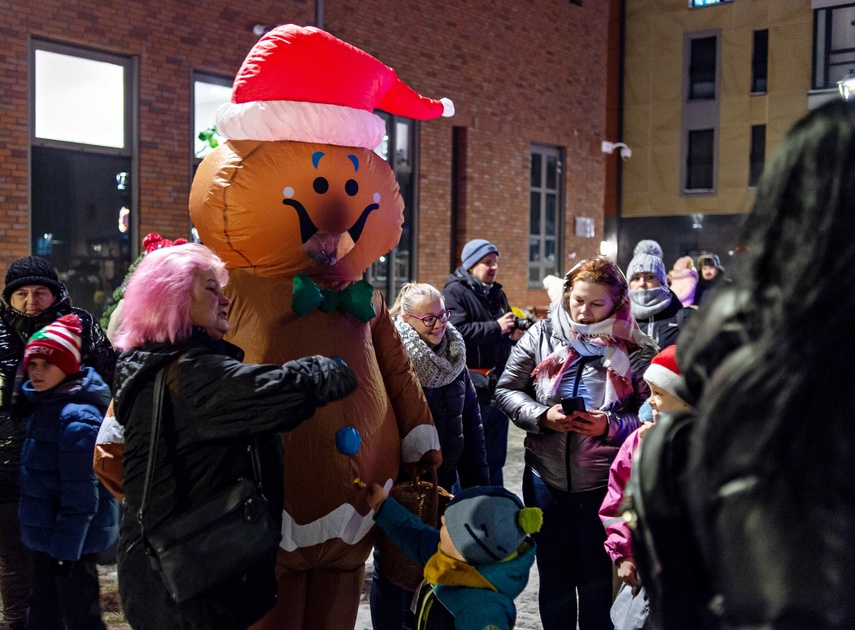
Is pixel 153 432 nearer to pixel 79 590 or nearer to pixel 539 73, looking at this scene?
pixel 79 590

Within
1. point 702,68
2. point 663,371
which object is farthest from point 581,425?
point 702,68

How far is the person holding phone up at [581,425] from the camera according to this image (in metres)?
3.34

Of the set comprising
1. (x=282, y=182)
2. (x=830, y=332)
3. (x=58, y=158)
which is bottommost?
(x=830, y=332)

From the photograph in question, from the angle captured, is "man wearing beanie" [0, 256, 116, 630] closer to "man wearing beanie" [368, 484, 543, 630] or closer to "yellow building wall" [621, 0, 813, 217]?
"man wearing beanie" [368, 484, 543, 630]

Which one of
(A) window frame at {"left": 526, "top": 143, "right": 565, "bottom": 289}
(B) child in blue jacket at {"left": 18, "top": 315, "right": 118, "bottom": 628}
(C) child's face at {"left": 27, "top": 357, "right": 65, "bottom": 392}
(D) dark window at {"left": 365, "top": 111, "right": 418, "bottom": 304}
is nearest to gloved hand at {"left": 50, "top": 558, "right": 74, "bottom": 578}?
(B) child in blue jacket at {"left": 18, "top": 315, "right": 118, "bottom": 628}

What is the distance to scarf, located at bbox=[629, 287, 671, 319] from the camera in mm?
5254

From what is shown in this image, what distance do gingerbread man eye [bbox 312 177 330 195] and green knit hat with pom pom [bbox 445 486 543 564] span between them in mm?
1203

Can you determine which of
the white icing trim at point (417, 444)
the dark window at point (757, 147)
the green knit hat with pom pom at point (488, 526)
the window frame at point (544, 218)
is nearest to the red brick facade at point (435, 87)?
the window frame at point (544, 218)

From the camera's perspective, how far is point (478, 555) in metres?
2.32

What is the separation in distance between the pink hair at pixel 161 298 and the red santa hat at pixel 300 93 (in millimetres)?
726

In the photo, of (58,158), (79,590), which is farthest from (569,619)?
(58,158)

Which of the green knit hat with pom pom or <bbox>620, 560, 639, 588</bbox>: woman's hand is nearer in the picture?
the green knit hat with pom pom

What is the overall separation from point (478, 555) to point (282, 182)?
141 cm

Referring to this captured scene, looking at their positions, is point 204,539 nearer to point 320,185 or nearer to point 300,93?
point 320,185
